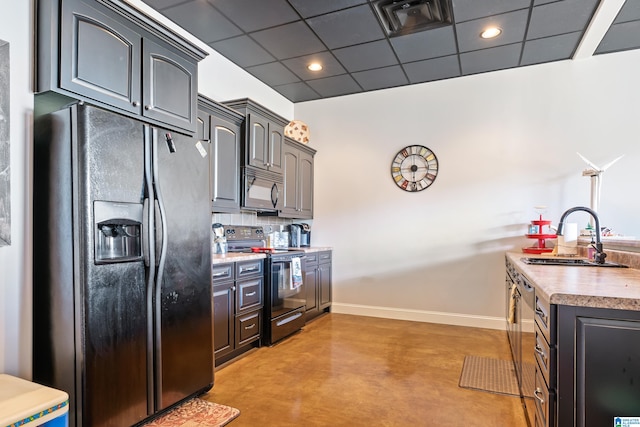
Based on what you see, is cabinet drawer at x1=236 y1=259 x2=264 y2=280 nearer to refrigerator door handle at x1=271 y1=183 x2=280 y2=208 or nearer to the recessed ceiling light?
refrigerator door handle at x1=271 y1=183 x2=280 y2=208

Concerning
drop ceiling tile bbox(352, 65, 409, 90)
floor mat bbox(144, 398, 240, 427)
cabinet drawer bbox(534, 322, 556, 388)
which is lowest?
floor mat bbox(144, 398, 240, 427)

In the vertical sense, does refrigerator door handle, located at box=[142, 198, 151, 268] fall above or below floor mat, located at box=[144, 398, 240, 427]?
above

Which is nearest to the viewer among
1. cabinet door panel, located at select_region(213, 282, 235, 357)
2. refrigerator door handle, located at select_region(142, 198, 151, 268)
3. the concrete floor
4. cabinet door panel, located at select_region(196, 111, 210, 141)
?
refrigerator door handle, located at select_region(142, 198, 151, 268)

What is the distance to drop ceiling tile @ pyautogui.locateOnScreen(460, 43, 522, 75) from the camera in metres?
3.75

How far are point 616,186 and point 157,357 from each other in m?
4.38

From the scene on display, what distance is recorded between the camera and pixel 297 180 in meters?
4.66

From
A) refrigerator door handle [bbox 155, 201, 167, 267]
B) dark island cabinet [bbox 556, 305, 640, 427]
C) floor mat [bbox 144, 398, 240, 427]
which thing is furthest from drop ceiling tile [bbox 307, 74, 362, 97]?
dark island cabinet [bbox 556, 305, 640, 427]

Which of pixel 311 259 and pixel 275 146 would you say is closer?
pixel 275 146

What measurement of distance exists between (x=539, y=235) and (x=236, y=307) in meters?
3.02

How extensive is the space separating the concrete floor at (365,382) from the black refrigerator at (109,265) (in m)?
0.58

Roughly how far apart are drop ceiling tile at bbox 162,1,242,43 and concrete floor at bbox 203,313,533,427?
9.39ft

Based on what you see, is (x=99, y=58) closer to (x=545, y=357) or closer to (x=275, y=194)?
(x=275, y=194)

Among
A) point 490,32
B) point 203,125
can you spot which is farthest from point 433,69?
point 203,125

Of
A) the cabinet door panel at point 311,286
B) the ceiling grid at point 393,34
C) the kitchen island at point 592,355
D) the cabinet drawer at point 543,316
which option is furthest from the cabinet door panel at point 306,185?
the kitchen island at point 592,355
